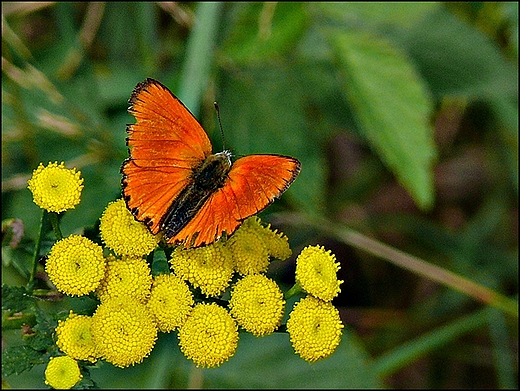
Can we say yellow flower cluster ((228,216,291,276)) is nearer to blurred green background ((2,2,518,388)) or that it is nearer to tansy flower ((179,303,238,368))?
tansy flower ((179,303,238,368))

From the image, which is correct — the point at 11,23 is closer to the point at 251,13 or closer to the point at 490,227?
the point at 251,13

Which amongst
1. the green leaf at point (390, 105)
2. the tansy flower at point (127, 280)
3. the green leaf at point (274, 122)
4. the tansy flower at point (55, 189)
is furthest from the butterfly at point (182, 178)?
the green leaf at point (274, 122)

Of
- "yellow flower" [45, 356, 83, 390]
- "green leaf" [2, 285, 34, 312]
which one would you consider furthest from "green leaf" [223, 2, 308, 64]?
"yellow flower" [45, 356, 83, 390]

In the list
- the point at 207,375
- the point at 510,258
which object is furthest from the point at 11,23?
the point at 510,258

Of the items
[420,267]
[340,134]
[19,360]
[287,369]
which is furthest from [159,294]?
[340,134]

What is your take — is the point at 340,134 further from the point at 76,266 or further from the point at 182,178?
the point at 76,266

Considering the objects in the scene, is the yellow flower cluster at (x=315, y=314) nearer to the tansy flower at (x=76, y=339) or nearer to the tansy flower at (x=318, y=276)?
the tansy flower at (x=318, y=276)

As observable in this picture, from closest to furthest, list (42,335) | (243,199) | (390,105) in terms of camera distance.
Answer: (243,199) < (42,335) < (390,105)
